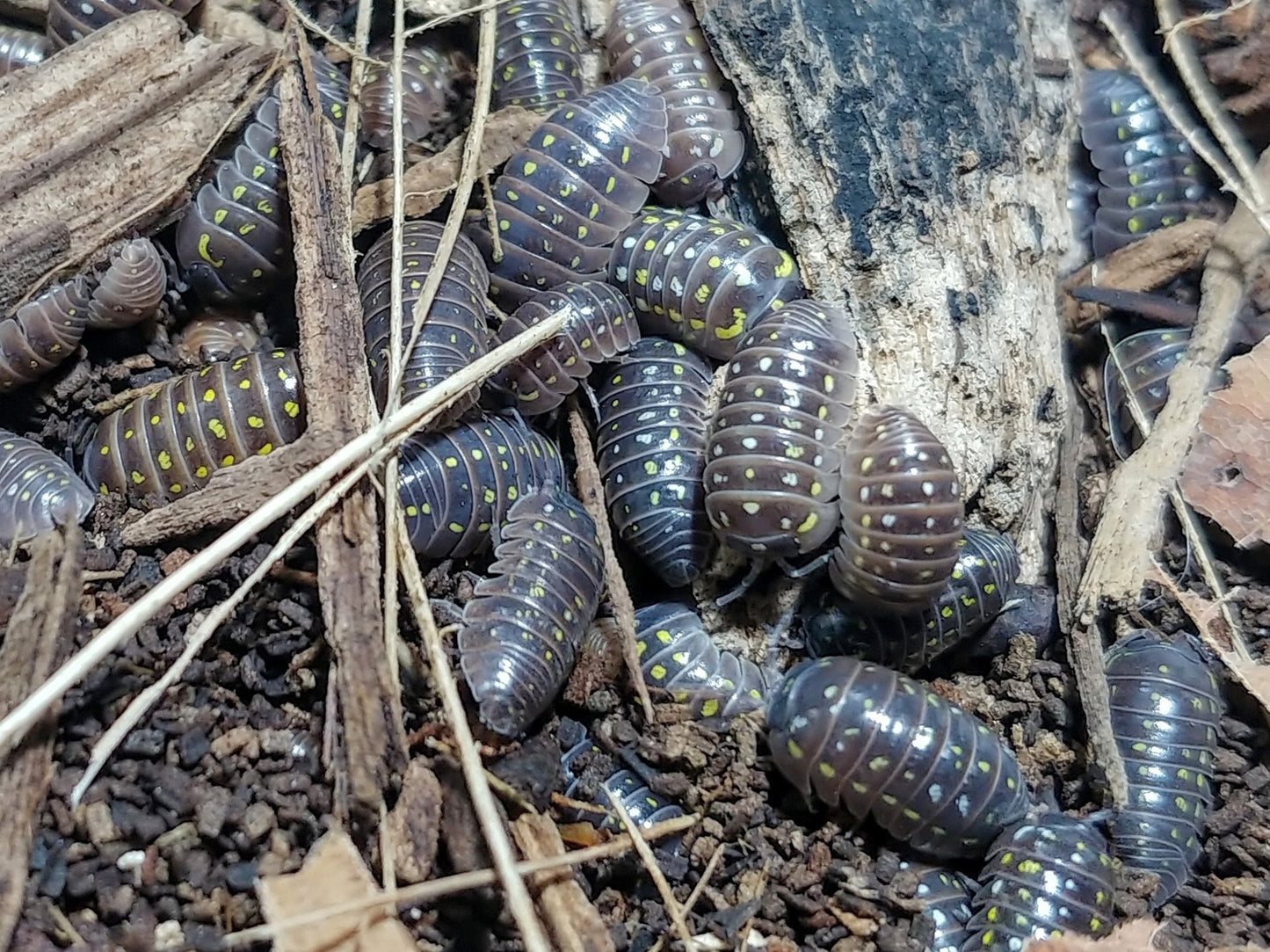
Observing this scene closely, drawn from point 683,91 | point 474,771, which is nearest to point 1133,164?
point 683,91

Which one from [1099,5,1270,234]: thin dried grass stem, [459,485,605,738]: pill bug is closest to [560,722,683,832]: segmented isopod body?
[459,485,605,738]: pill bug

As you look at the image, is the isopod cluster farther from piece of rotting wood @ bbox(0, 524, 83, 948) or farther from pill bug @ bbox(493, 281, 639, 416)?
piece of rotting wood @ bbox(0, 524, 83, 948)

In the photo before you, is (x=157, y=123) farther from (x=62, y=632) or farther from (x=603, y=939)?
(x=603, y=939)

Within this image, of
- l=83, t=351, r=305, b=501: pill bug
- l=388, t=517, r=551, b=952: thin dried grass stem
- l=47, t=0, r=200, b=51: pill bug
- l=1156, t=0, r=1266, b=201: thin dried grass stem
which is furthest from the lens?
l=1156, t=0, r=1266, b=201: thin dried grass stem

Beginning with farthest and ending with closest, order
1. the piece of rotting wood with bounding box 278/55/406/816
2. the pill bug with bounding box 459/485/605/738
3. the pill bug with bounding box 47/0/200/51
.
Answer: the pill bug with bounding box 47/0/200/51 → the pill bug with bounding box 459/485/605/738 → the piece of rotting wood with bounding box 278/55/406/816

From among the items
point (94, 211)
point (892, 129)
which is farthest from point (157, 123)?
point (892, 129)

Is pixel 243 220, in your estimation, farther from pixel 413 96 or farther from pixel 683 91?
pixel 683 91
